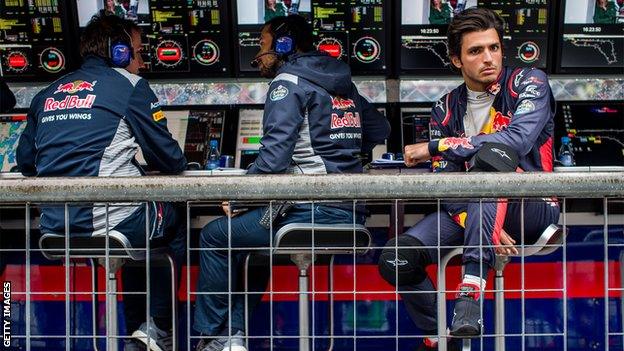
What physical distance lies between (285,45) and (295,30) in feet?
0.26

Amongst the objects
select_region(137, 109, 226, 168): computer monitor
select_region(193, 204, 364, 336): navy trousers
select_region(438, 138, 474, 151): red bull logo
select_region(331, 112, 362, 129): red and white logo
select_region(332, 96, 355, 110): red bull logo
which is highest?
select_region(332, 96, 355, 110): red bull logo

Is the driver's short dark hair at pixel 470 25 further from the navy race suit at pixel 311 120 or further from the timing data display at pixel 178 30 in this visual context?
the timing data display at pixel 178 30

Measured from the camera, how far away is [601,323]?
181 inches

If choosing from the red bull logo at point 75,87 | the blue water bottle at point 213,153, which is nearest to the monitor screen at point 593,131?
the blue water bottle at point 213,153

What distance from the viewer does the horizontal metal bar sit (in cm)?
260

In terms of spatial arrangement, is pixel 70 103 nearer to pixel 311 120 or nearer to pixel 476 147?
pixel 311 120

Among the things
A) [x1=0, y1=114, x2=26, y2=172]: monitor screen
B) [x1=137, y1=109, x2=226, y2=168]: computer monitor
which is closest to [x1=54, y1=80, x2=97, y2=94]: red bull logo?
[x1=137, y1=109, x2=226, y2=168]: computer monitor

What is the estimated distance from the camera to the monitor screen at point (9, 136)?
506 centimetres

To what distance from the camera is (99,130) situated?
400 centimetres

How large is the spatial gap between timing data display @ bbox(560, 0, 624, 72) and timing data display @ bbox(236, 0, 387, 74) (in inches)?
37.3

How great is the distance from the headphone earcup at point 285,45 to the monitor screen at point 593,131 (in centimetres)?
148

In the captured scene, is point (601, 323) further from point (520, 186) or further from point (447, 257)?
point (520, 186)

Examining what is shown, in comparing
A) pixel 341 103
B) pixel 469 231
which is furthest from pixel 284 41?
pixel 469 231

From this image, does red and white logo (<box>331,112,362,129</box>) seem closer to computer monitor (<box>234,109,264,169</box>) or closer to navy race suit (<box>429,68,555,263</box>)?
navy race suit (<box>429,68,555,263</box>)
